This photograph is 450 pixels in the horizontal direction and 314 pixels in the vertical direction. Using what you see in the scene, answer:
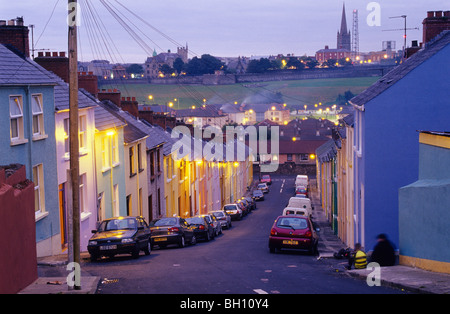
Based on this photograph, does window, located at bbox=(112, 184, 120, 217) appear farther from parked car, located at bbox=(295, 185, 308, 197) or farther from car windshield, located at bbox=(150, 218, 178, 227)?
parked car, located at bbox=(295, 185, 308, 197)

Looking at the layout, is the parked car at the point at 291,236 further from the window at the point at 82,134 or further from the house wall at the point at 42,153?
the window at the point at 82,134

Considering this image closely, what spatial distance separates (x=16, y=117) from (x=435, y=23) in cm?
1770

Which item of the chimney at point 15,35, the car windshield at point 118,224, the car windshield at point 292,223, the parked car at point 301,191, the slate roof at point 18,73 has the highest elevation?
the chimney at point 15,35

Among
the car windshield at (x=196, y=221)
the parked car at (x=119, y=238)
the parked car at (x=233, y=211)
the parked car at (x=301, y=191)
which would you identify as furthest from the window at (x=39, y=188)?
the parked car at (x=301, y=191)

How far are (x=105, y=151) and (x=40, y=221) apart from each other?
806 cm

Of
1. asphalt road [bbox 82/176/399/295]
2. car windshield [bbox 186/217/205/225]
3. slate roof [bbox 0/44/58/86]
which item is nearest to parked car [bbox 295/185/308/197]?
car windshield [bbox 186/217/205/225]

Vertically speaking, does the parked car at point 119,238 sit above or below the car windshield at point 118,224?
below

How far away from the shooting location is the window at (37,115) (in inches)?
750

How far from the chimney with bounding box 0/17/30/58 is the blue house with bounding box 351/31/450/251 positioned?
494 inches

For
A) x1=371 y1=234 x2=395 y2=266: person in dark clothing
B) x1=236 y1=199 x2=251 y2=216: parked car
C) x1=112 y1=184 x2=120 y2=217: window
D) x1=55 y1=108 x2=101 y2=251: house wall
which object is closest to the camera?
x1=371 y1=234 x2=395 y2=266: person in dark clothing

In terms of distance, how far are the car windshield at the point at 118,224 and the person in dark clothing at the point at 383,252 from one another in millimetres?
7927

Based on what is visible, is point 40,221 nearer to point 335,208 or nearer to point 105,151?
point 105,151

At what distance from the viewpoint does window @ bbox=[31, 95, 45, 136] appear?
19.1 m
